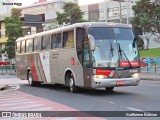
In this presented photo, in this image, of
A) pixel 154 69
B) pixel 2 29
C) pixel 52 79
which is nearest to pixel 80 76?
pixel 52 79

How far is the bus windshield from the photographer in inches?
668

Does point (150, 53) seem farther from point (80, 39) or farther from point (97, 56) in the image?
point (97, 56)

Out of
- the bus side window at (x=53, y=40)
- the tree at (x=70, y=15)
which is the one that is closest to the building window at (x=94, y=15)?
the tree at (x=70, y=15)

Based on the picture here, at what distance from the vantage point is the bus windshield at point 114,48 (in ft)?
55.7

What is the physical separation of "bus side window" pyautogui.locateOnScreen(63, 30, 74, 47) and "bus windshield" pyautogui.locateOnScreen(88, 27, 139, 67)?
1.62 m

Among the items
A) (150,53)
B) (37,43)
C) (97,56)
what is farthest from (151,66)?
(150,53)

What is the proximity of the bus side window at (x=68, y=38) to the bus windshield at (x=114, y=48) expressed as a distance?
5.30 feet

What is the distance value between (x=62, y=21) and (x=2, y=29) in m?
30.1

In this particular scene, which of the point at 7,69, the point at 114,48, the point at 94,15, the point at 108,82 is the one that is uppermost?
the point at 94,15

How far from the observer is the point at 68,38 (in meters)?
19.4

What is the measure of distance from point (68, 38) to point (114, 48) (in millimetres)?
3022

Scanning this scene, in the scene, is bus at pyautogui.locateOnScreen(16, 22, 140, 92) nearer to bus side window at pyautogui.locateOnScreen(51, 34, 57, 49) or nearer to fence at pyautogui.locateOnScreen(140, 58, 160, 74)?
bus side window at pyautogui.locateOnScreen(51, 34, 57, 49)

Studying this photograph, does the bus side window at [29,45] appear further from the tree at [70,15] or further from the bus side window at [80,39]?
the tree at [70,15]

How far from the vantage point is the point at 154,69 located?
1286 inches
